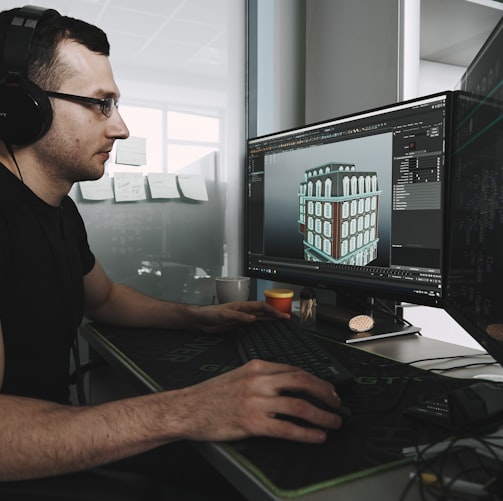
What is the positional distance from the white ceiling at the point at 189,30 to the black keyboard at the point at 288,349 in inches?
37.3

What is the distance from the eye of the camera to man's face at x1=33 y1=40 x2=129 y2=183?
0.95 metres

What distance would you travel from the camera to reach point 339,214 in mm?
1172

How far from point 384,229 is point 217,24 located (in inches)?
39.8

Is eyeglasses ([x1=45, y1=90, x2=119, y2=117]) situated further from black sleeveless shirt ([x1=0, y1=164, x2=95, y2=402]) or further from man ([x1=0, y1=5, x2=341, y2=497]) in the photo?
black sleeveless shirt ([x1=0, y1=164, x2=95, y2=402])

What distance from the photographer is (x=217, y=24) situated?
164cm

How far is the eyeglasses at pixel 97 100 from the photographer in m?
0.93

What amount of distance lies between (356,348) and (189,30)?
1.18 metres

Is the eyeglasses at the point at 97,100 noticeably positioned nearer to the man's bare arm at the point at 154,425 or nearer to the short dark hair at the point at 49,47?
the short dark hair at the point at 49,47

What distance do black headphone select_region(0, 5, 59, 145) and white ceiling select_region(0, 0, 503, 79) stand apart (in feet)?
2.06

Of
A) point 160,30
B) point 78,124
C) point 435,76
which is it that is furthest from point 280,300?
point 160,30

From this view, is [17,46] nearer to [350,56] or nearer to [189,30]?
[189,30]

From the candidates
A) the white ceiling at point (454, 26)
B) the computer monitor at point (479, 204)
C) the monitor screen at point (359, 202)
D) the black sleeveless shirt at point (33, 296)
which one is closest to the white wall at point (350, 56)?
the white ceiling at point (454, 26)

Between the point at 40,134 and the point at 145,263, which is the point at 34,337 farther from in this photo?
the point at 145,263

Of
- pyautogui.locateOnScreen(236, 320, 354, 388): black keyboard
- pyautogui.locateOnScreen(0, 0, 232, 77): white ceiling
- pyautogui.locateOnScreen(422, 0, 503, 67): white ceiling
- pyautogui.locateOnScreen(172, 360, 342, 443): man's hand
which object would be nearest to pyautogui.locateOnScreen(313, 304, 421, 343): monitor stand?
pyautogui.locateOnScreen(236, 320, 354, 388): black keyboard
